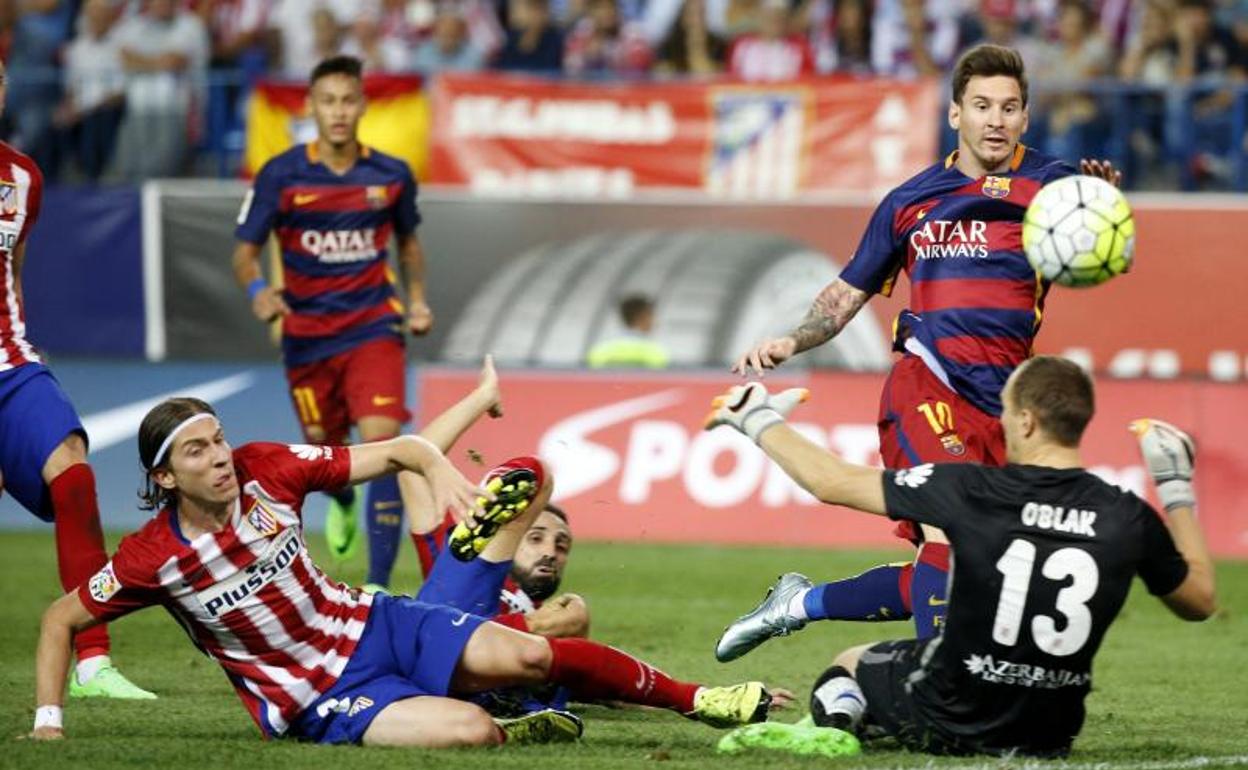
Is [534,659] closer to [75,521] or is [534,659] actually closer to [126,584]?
[126,584]

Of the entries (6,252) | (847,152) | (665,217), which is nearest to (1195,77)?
(847,152)

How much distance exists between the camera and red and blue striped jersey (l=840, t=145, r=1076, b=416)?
803 cm

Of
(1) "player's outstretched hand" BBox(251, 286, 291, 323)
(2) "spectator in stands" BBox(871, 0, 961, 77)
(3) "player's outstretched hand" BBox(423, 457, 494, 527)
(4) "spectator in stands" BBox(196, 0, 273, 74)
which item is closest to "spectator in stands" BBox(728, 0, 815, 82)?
(2) "spectator in stands" BBox(871, 0, 961, 77)

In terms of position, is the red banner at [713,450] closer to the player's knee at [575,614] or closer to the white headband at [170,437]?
the player's knee at [575,614]

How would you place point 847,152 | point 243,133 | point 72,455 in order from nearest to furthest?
point 72,455
point 847,152
point 243,133

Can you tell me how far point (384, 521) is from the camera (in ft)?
38.2

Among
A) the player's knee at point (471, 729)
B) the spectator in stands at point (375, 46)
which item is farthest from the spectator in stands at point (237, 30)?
the player's knee at point (471, 729)

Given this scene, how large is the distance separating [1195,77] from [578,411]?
5.97 meters

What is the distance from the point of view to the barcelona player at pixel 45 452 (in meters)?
8.45

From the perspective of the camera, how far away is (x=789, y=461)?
666cm

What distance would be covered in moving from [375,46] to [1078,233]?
41.1 feet

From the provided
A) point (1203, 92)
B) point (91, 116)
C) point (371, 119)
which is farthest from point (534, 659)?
point (91, 116)

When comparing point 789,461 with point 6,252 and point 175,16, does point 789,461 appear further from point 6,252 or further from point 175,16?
point 175,16

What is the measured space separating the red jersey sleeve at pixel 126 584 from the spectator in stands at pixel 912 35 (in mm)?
12293
